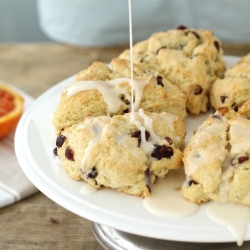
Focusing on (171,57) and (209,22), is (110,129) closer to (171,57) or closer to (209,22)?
(171,57)

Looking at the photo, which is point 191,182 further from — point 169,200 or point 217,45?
point 217,45

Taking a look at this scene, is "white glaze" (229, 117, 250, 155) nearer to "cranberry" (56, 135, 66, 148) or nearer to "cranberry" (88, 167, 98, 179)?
"cranberry" (88, 167, 98, 179)

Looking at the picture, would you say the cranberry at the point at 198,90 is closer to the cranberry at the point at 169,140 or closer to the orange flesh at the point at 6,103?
the cranberry at the point at 169,140

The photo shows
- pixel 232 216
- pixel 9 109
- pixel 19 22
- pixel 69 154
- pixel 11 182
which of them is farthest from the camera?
pixel 19 22

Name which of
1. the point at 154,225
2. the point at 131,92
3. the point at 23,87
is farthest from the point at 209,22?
the point at 154,225

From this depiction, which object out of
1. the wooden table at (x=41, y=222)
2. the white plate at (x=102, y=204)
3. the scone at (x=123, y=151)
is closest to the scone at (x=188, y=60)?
the white plate at (x=102, y=204)

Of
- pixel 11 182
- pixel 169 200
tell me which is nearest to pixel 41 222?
pixel 11 182
